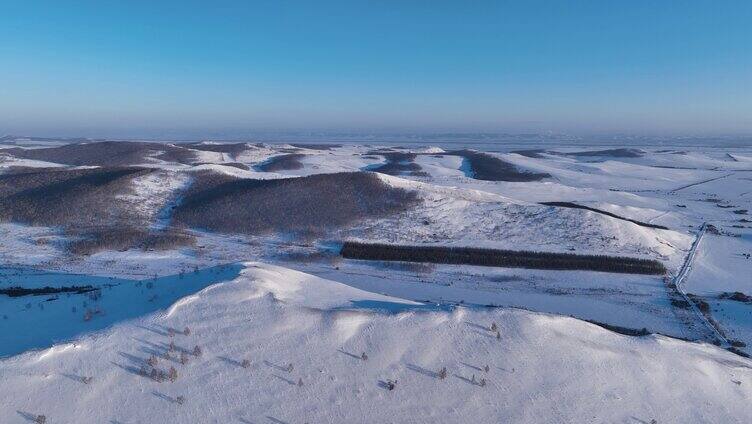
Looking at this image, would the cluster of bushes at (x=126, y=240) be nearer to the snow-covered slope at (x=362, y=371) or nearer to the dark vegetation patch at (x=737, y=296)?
the snow-covered slope at (x=362, y=371)

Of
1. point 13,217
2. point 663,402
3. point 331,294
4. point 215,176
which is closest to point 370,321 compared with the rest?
point 331,294

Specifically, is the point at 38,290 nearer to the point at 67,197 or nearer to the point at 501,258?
the point at 67,197

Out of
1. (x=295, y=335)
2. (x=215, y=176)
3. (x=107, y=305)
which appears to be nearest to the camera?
(x=295, y=335)

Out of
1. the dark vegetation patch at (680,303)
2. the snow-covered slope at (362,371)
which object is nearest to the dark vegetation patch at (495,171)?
the dark vegetation patch at (680,303)

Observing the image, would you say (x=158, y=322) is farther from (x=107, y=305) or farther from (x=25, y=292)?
(x=25, y=292)

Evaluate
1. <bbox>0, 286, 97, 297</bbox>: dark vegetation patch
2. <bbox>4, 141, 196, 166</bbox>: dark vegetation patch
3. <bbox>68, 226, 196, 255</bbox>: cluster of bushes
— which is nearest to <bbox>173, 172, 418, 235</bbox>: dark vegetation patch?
<bbox>68, 226, 196, 255</bbox>: cluster of bushes
